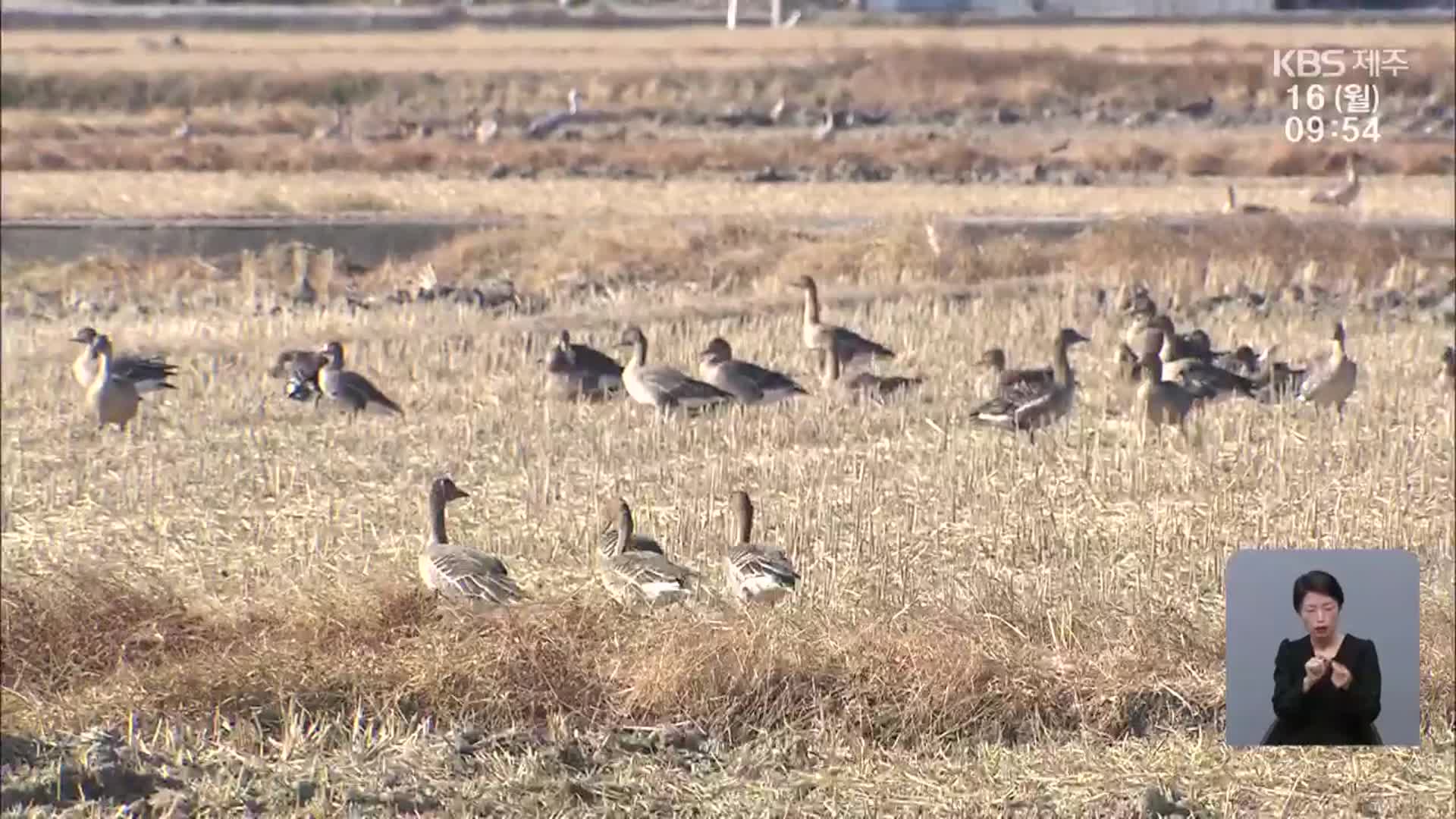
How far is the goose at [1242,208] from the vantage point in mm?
23531

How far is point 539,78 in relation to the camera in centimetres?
4588

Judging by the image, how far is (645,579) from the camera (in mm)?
8898

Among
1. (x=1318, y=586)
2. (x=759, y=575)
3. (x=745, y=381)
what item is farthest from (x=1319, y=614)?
(x=745, y=381)

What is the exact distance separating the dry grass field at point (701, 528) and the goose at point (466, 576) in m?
0.17

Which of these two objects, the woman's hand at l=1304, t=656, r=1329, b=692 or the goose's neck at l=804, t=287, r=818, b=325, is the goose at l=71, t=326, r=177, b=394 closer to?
the goose's neck at l=804, t=287, r=818, b=325

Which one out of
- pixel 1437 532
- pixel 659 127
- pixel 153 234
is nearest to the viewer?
pixel 1437 532

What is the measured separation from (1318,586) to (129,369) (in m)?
9.18

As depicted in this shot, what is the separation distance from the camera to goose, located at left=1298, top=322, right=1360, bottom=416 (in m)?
13.0

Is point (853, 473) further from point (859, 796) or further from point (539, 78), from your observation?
point (539, 78)

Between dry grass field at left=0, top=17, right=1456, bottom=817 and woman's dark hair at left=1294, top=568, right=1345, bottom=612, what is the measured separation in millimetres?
1344

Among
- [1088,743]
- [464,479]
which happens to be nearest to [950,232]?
[464,479]

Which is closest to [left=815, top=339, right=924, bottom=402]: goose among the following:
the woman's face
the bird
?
the bird

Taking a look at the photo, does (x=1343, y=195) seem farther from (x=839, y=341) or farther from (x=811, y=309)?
(x=839, y=341)

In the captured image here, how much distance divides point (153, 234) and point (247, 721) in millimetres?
16931
